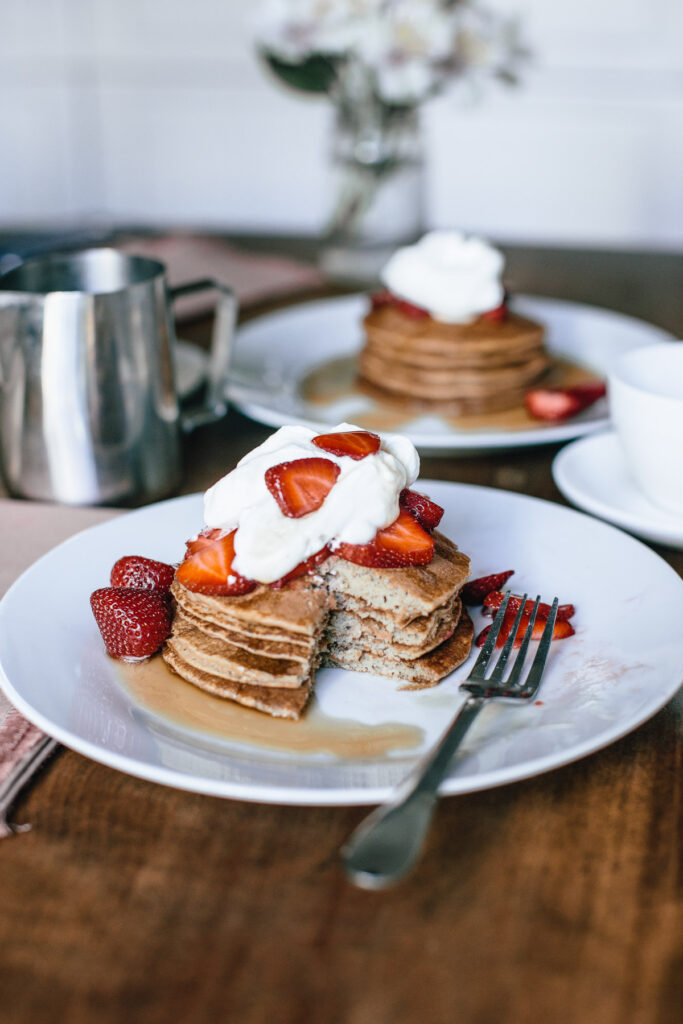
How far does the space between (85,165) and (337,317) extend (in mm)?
2390

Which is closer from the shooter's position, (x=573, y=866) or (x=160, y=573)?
(x=573, y=866)

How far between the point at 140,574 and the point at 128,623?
0.32ft

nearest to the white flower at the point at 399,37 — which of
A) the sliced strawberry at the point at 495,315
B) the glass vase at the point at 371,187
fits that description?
the glass vase at the point at 371,187

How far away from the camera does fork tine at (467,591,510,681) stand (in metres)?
0.98

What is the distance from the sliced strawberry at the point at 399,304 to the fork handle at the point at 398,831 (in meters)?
1.21

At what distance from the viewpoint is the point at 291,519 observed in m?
1.03

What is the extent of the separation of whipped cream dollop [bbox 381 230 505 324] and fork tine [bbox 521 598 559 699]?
3.17 feet

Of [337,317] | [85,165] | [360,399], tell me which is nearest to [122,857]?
[360,399]

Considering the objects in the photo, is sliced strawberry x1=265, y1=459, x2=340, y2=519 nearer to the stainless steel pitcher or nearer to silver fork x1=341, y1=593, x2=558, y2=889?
silver fork x1=341, y1=593, x2=558, y2=889

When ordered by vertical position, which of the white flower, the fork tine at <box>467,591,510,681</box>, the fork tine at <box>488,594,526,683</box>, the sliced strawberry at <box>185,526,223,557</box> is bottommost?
the fork tine at <box>467,591,510,681</box>

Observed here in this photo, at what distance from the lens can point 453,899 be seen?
0.74m

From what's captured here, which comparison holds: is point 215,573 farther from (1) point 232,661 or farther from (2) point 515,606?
(2) point 515,606

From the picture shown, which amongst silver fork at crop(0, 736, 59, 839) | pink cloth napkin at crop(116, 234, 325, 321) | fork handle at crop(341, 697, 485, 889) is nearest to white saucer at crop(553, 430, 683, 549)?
fork handle at crop(341, 697, 485, 889)

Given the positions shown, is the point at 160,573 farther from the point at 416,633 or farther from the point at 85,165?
the point at 85,165
